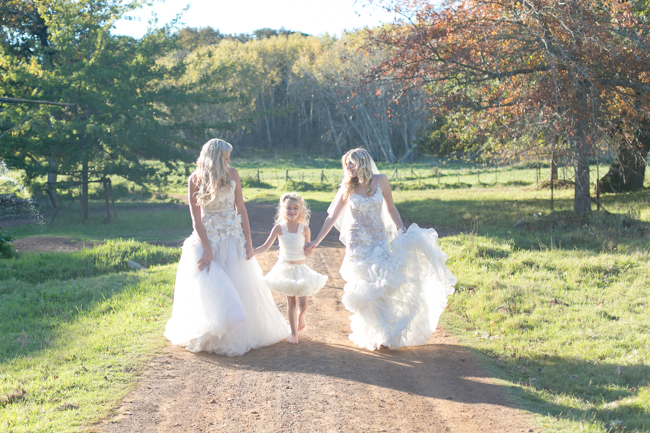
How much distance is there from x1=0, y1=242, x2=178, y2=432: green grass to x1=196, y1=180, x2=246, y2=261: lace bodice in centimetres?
131

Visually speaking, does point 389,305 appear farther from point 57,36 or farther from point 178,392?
point 57,36

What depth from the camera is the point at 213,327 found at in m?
5.27

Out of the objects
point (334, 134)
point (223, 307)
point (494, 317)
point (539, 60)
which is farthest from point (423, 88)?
point (334, 134)

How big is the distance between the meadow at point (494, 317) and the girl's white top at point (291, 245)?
1.75 meters

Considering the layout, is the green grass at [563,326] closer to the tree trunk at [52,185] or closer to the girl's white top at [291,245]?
the girl's white top at [291,245]

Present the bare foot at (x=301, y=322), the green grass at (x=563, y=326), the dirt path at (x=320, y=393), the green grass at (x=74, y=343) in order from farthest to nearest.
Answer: the bare foot at (x=301, y=322)
the green grass at (x=563, y=326)
the green grass at (x=74, y=343)
the dirt path at (x=320, y=393)

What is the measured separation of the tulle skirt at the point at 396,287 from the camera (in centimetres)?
555

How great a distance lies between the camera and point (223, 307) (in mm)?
5344

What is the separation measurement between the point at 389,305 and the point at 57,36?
54.1 ft

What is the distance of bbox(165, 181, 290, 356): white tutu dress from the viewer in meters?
5.35

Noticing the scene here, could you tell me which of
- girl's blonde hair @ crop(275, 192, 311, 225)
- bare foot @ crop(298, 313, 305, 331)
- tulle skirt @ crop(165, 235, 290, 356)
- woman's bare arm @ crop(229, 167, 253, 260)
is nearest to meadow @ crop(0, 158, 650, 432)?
tulle skirt @ crop(165, 235, 290, 356)

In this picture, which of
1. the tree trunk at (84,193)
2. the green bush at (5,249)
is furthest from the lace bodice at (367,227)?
the tree trunk at (84,193)

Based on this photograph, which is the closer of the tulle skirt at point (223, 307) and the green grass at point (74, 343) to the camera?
the green grass at point (74, 343)

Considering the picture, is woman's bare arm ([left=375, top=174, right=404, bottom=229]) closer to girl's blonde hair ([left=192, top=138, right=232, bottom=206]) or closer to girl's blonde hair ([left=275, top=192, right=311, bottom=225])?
girl's blonde hair ([left=275, top=192, right=311, bottom=225])
